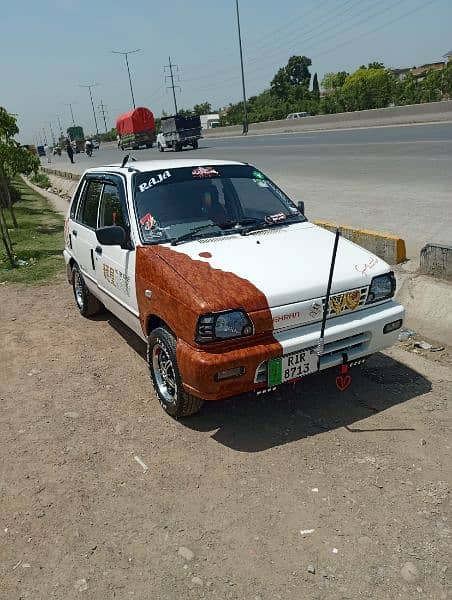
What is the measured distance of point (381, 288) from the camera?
3.83 metres

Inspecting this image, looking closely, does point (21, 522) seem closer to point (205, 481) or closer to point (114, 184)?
point (205, 481)

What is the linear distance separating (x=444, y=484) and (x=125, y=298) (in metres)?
2.82

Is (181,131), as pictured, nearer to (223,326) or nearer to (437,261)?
(437,261)

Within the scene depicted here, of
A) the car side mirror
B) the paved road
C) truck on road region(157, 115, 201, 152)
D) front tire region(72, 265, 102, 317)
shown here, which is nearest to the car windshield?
the car side mirror

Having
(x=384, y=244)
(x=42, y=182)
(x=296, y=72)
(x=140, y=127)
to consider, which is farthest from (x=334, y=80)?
(x=384, y=244)

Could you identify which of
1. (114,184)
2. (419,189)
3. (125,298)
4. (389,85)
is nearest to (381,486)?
(125,298)

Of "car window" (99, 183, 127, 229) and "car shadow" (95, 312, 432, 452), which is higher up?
"car window" (99, 183, 127, 229)

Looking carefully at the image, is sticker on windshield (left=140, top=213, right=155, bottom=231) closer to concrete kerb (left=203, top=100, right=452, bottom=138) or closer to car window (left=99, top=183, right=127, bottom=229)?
car window (left=99, top=183, right=127, bottom=229)

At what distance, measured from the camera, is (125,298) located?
4.53 meters

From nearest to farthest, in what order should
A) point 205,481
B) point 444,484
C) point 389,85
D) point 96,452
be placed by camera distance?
point 444,484 → point 205,481 → point 96,452 → point 389,85

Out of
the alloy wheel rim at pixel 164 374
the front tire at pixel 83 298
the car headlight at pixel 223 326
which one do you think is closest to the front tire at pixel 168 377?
the alloy wheel rim at pixel 164 374

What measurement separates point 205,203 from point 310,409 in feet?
6.37

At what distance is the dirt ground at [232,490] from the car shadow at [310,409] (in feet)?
0.05

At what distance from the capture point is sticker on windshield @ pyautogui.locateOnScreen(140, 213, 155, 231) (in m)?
4.23
